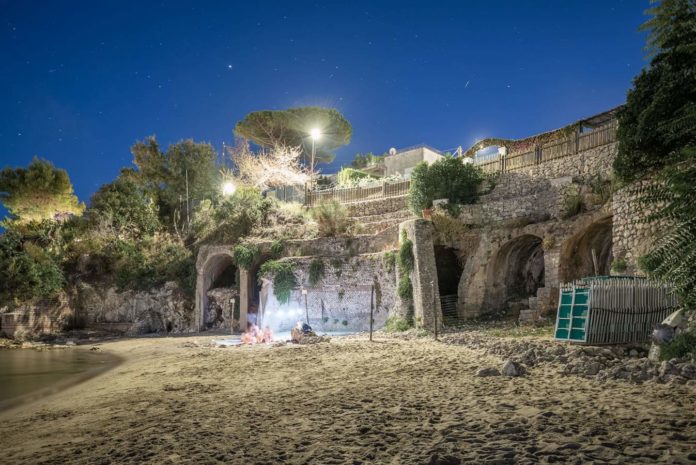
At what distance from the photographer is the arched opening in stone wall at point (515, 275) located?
1848 cm

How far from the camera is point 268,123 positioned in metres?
37.7

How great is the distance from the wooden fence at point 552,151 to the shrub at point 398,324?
10.0 m

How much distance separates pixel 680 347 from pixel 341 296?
14.5 m

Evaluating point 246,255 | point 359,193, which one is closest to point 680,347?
point 246,255

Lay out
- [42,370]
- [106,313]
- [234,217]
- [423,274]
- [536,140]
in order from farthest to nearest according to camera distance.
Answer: [234,217] < [106,313] < [536,140] < [423,274] < [42,370]

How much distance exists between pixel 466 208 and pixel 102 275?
73.5 ft

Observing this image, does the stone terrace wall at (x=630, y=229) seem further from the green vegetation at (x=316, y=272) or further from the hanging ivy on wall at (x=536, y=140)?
the green vegetation at (x=316, y=272)

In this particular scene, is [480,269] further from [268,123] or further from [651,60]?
[268,123]

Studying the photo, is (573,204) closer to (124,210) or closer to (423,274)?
(423,274)

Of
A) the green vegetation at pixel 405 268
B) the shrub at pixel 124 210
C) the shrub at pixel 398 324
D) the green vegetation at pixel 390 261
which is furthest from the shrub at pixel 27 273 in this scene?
the green vegetation at pixel 405 268

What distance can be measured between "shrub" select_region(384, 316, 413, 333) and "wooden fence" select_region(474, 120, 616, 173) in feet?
32.9

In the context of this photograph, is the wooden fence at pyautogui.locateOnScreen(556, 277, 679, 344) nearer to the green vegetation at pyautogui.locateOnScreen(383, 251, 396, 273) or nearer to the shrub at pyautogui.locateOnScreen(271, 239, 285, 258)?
the green vegetation at pyautogui.locateOnScreen(383, 251, 396, 273)

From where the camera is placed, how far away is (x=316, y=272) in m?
20.9

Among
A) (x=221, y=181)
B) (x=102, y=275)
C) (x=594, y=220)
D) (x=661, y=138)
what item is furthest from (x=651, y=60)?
(x=221, y=181)
